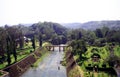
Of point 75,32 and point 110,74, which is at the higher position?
point 75,32

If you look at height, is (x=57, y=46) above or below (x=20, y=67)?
above

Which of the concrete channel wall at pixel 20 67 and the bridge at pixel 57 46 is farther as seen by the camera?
the bridge at pixel 57 46

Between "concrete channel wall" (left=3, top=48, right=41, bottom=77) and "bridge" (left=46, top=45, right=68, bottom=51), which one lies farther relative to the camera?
"bridge" (left=46, top=45, right=68, bottom=51)

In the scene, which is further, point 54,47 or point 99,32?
point 99,32

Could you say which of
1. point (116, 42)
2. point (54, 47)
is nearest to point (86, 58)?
point (116, 42)

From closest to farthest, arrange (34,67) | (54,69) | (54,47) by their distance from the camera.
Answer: (54,69), (34,67), (54,47)

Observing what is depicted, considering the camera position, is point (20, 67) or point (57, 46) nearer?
point (20, 67)

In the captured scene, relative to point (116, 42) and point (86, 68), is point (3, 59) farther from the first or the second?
point (116, 42)

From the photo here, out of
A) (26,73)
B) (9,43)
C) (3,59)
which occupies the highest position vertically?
(9,43)

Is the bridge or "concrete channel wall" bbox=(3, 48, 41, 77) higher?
the bridge

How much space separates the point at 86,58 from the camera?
55.3 metres

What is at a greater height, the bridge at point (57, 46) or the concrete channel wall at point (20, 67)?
the bridge at point (57, 46)

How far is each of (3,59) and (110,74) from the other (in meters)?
25.1

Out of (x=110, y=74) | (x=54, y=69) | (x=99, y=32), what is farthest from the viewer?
(x=99, y=32)
